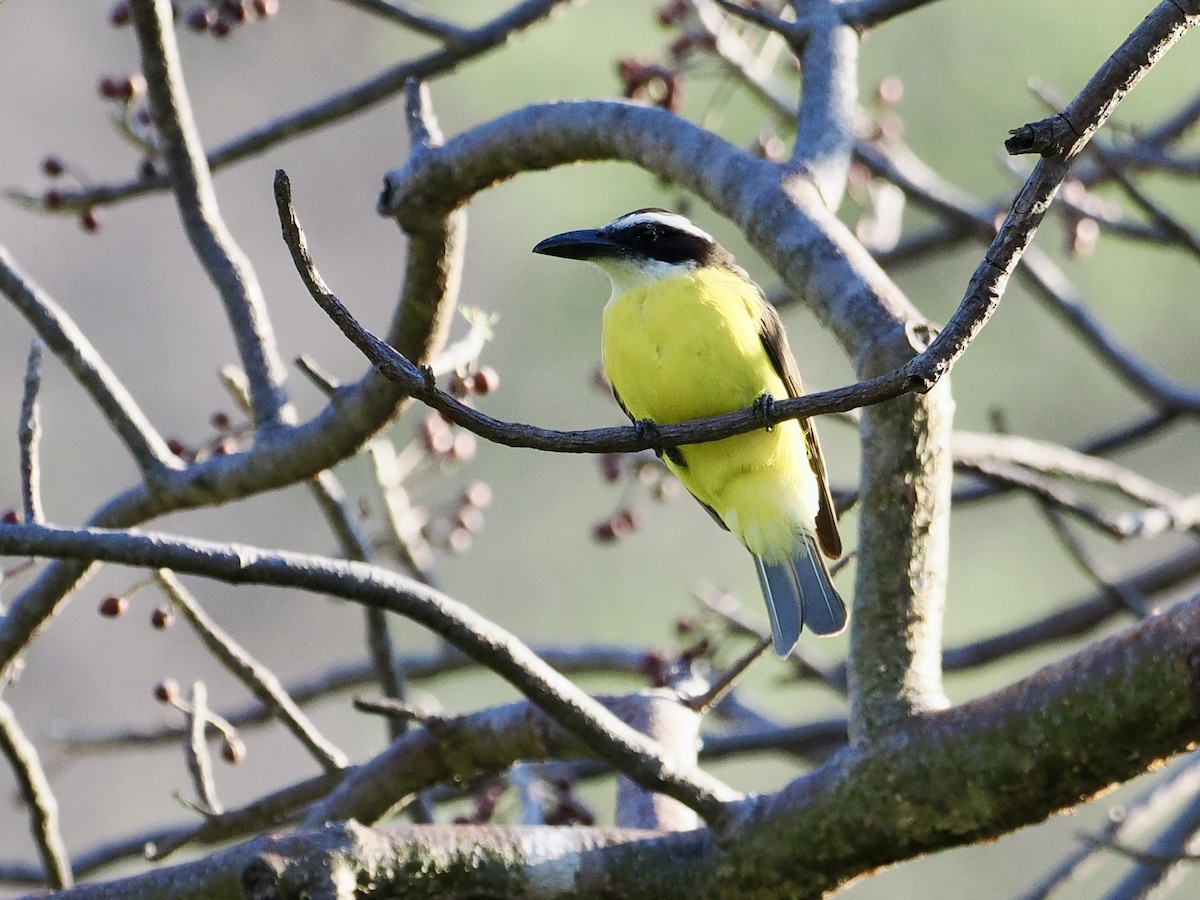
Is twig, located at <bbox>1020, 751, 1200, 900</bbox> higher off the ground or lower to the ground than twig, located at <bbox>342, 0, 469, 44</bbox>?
lower

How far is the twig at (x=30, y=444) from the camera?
2.42m

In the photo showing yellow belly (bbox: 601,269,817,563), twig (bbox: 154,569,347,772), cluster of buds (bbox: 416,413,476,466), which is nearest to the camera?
twig (bbox: 154,569,347,772)

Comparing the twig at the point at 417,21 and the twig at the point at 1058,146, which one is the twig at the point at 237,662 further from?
the twig at the point at 417,21

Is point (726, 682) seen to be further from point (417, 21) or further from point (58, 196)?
point (58, 196)

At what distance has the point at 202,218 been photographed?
3.32m

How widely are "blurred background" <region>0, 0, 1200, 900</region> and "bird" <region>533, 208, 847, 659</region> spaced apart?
4.98m

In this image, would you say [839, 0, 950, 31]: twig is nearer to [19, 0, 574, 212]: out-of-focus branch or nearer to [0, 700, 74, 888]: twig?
[19, 0, 574, 212]: out-of-focus branch

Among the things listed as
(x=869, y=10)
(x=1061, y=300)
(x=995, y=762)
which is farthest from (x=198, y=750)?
(x=1061, y=300)

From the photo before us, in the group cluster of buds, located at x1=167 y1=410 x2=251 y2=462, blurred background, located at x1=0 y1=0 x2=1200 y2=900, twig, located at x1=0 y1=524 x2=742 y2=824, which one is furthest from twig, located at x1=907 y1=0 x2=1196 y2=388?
blurred background, located at x1=0 y1=0 x2=1200 y2=900

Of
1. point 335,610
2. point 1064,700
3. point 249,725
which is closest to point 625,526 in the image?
point 249,725

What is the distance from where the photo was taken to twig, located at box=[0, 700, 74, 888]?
9.37 feet

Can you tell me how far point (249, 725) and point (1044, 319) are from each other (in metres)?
6.93

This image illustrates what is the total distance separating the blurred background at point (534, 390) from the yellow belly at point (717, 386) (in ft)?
16.7

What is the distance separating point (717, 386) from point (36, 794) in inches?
62.2
